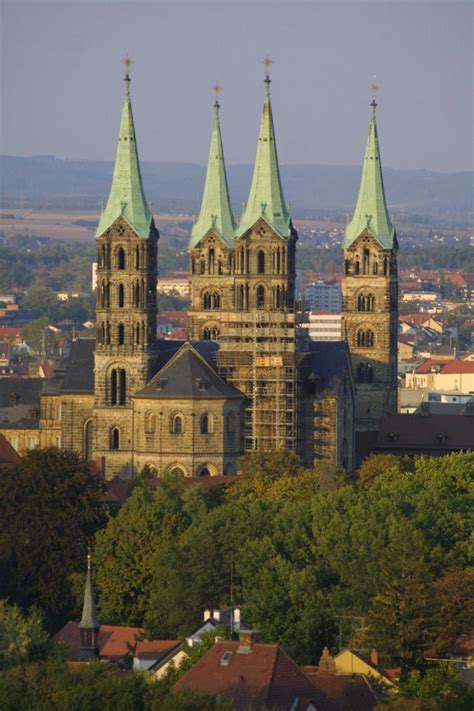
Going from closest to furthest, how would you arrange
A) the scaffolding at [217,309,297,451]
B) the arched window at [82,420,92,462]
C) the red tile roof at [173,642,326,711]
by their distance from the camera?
the red tile roof at [173,642,326,711], the scaffolding at [217,309,297,451], the arched window at [82,420,92,462]

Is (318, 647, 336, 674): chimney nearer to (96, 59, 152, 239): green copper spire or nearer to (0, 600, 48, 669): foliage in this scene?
(0, 600, 48, 669): foliage

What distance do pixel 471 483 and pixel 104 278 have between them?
19.6 m

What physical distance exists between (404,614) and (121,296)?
130 feet

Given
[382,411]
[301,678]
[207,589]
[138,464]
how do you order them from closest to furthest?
[301,678]
[207,589]
[138,464]
[382,411]

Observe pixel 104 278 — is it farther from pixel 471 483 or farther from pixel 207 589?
pixel 207 589

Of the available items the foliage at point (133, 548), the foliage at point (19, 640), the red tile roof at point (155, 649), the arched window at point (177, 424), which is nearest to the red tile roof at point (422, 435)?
Result: the arched window at point (177, 424)

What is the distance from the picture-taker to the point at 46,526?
9412 cm

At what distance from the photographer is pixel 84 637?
80.0m

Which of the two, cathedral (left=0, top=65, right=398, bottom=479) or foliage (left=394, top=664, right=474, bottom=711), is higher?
cathedral (left=0, top=65, right=398, bottom=479)

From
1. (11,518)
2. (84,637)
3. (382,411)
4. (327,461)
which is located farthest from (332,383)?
(84,637)

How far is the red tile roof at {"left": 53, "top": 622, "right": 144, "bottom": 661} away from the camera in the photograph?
265 ft

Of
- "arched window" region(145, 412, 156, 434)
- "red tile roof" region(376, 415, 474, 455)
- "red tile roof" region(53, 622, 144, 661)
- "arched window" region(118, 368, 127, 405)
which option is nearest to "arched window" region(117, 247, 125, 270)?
"arched window" region(118, 368, 127, 405)

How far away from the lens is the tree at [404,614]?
77.8 meters

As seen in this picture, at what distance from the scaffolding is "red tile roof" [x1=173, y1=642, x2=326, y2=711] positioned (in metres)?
45.1
